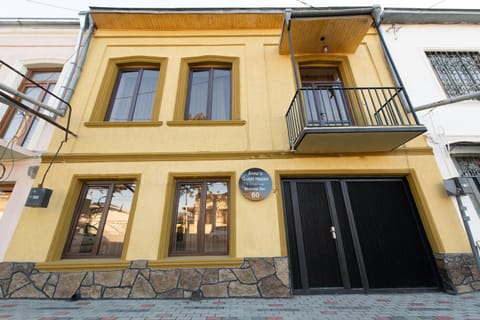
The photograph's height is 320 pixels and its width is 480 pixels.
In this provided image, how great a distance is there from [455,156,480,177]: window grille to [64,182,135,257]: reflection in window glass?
7.34 m

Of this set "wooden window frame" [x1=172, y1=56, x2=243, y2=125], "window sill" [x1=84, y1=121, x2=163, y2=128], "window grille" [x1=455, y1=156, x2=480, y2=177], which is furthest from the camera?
"wooden window frame" [x1=172, y1=56, x2=243, y2=125]

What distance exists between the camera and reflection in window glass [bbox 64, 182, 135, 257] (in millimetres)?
3838

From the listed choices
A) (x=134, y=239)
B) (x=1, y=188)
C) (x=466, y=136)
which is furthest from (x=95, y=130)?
(x=466, y=136)

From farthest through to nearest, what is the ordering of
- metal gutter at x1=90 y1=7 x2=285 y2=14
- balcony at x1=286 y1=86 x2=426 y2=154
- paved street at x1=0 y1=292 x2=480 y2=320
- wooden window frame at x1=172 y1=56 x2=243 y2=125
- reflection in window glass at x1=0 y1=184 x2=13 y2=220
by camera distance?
metal gutter at x1=90 y1=7 x2=285 y2=14, wooden window frame at x1=172 y1=56 x2=243 y2=125, reflection in window glass at x1=0 y1=184 x2=13 y2=220, balcony at x1=286 y1=86 x2=426 y2=154, paved street at x1=0 y1=292 x2=480 y2=320

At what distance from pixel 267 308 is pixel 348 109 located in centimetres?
480

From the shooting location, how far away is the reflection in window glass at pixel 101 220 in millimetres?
3838

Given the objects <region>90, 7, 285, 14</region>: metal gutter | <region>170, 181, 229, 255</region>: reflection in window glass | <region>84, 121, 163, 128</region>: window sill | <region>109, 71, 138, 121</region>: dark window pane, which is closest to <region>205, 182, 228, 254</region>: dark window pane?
<region>170, 181, 229, 255</region>: reflection in window glass

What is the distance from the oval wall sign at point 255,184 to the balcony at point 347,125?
0.93 m

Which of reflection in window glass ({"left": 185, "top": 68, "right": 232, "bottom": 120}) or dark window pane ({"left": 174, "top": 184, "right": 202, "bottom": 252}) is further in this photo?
reflection in window glass ({"left": 185, "top": 68, "right": 232, "bottom": 120})

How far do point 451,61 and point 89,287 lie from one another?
33.8ft

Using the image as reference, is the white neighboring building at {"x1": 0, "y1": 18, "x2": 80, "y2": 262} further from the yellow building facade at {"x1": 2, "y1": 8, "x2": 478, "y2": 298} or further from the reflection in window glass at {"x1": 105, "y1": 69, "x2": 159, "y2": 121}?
the reflection in window glass at {"x1": 105, "y1": 69, "x2": 159, "y2": 121}

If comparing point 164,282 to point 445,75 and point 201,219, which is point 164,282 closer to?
point 201,219

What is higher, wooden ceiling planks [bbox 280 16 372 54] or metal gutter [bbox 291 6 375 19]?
metal gutter [bbox 291 6 375 19]

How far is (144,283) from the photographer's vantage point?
3.48m
